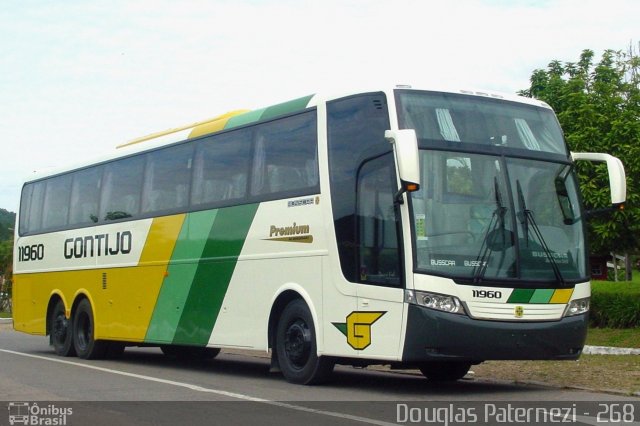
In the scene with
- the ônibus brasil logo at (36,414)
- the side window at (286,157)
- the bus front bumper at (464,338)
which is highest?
the side window at (286,157)

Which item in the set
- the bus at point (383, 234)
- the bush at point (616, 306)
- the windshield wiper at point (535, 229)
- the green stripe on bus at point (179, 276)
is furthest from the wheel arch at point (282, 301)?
the bush at point (616, 306)

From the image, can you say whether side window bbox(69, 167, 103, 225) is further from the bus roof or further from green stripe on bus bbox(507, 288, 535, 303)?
green stripe on bus bbox(507, 288, 535, 303)

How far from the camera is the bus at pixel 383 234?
11680 millimetres

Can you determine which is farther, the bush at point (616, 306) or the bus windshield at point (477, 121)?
the bush at point (616, 306)

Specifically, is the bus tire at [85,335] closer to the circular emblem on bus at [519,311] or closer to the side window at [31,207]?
the side window at [31,207]

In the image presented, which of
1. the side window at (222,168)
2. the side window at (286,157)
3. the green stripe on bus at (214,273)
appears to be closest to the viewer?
the side window at (286,157)

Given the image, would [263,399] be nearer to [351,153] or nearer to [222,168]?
[351,153]

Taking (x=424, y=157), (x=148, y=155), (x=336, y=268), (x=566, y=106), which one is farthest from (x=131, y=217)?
(x=566, y=106)

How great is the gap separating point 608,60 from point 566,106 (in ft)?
8.96

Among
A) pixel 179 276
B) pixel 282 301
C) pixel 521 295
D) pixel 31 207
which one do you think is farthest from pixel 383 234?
pixel 31 207

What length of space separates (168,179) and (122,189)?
76.1 inches

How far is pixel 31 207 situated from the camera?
22.5 m

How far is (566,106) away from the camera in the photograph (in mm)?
28344

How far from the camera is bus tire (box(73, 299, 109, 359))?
64.1ft
